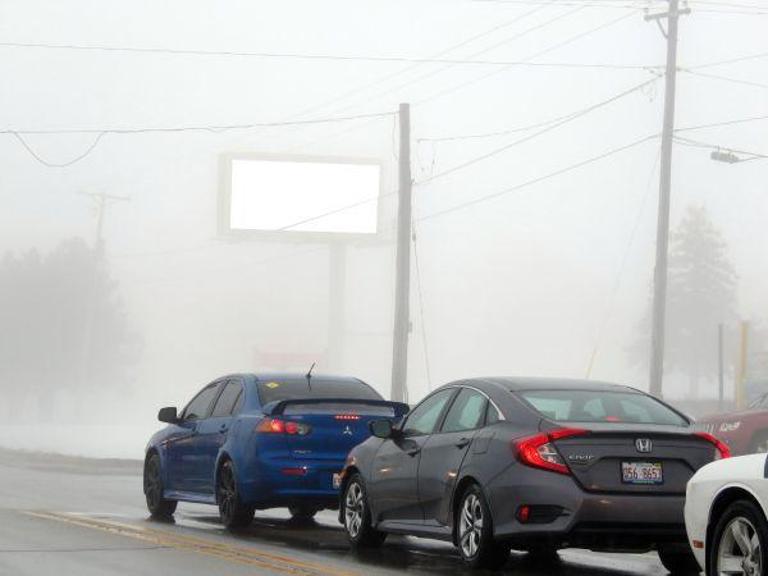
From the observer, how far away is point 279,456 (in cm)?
1602

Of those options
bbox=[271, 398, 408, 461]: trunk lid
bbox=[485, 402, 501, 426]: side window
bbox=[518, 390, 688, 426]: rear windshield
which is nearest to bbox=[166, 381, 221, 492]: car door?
bbox=[271, 398, 408, 461]: trunk lid

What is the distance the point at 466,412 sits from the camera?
43.1 ft

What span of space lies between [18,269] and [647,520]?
114 m

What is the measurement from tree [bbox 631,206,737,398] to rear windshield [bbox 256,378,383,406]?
11970 centimetres

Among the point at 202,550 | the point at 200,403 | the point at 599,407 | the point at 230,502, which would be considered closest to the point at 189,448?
the point at 200,403

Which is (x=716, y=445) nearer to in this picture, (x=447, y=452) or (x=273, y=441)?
(x=447, y=452)

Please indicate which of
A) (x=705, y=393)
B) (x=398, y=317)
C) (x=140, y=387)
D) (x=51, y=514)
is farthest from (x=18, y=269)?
(x=51, y=514)

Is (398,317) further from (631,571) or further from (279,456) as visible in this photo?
(631,571)

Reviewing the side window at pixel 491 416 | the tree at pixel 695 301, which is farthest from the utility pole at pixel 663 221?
the tree at pixel 695 301

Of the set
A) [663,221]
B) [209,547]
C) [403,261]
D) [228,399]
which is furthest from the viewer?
[403,261]

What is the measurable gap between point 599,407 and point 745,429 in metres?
11.2

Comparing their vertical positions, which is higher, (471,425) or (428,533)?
(471,425)

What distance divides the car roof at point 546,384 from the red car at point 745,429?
400 inches

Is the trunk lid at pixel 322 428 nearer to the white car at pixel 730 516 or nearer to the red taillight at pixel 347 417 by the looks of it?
the red taillight at pixel 347 417
